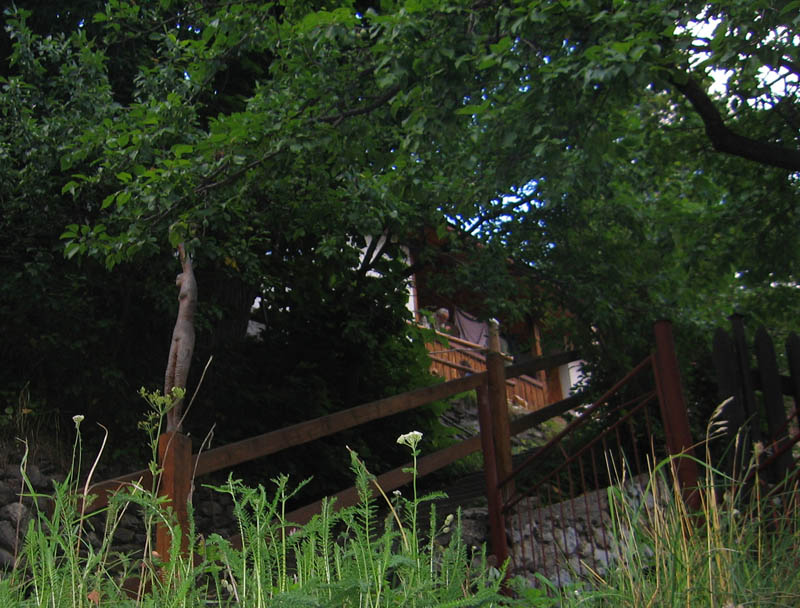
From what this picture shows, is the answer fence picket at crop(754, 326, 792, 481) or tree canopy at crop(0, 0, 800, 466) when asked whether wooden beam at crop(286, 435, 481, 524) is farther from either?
fence picket at crop(754, 326, 792, 481)

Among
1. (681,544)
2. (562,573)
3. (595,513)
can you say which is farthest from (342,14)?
(595,513)

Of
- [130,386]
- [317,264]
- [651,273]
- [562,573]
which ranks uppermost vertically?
[317,264]

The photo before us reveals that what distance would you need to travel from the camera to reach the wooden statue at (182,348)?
3.14 metres

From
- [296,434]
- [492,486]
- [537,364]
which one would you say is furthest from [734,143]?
[296,434]

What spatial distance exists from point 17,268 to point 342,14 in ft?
15.0

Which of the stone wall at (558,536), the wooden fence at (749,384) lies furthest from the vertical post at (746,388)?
the stone wall at (558,536)

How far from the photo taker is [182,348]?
11.0 feet

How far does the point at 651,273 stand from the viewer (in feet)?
29.3

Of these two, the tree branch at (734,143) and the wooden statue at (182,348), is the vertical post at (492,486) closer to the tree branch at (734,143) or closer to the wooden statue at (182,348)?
the tree branch at (734,143)

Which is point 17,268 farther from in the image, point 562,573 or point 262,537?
point 262,537

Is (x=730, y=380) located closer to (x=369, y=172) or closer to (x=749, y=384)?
(x=749, y=384)

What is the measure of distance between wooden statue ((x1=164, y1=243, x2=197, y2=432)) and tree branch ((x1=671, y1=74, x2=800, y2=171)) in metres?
4.08

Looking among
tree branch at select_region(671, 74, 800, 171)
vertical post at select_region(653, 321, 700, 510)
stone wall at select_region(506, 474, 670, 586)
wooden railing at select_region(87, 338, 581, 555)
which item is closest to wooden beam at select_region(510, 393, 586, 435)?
wooden railing at select_region(87, 338, 581, 555)

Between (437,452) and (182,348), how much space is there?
361 centimetres
